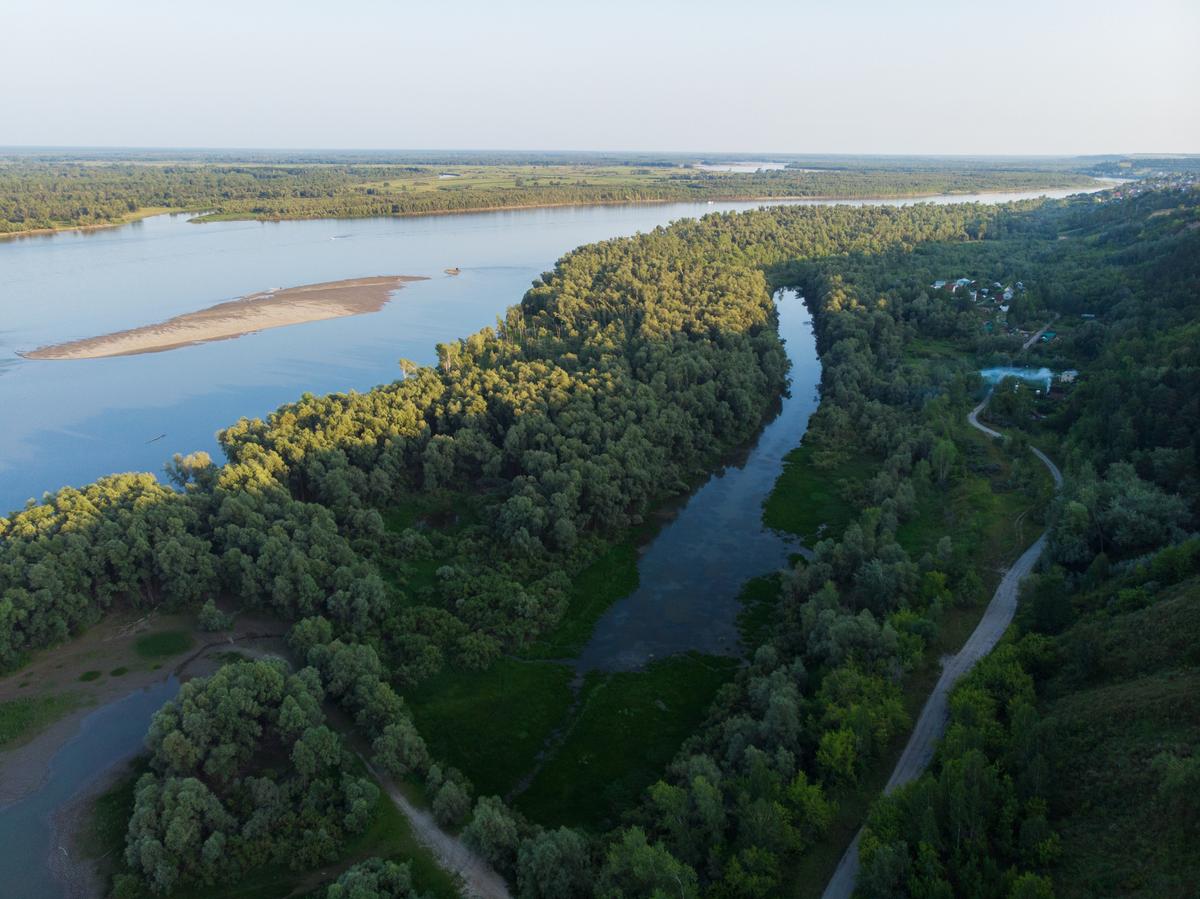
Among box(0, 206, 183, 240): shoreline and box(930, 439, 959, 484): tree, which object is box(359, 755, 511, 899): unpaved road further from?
box(0, 206, 183, 240): shoreline

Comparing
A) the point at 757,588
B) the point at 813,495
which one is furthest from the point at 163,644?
the point at 813,495

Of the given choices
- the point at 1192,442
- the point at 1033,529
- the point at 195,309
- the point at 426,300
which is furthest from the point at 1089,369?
the point at 195,309

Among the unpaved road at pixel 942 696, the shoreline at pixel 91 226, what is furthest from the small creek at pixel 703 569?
the shoreline at pixel 91 226

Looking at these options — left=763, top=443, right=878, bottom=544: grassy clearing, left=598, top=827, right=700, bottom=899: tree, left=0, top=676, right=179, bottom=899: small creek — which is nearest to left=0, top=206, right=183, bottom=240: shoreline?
left=0, top=676, right=179, bottom=899: small creek

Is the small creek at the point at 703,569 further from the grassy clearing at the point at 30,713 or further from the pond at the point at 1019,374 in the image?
the grassy clearing at the point at 30,713

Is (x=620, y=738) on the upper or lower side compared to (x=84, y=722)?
lower

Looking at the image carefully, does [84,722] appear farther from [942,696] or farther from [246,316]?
[246,316]

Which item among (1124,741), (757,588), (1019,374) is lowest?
(757,588)
